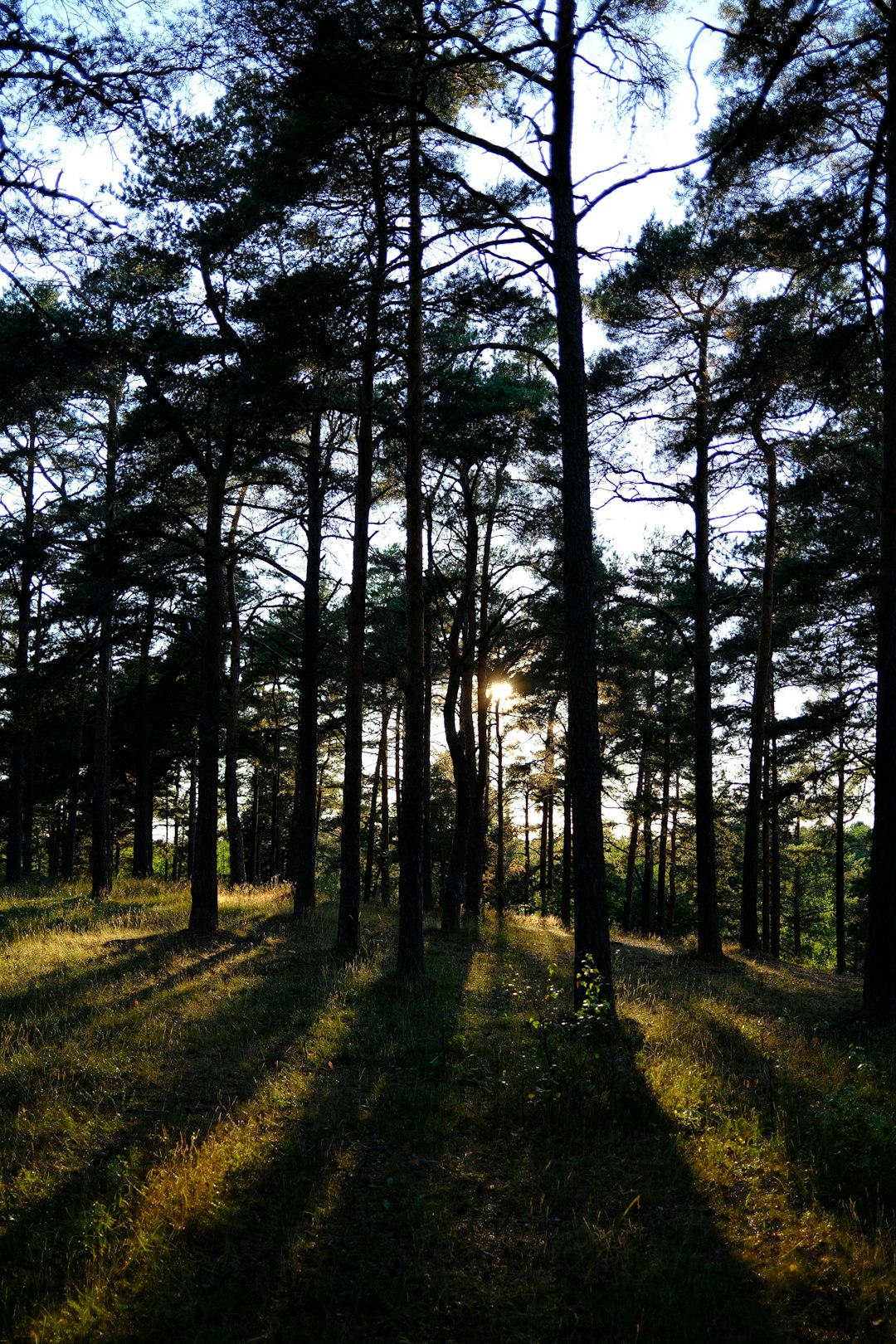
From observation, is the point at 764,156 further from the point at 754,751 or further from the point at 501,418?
the point at 754,751

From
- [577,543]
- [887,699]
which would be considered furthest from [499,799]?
[577,543]

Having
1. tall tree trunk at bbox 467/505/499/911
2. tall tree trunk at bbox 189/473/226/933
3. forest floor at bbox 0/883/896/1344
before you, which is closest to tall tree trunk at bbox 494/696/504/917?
tall tree trunk at bbox 467/505/499/911

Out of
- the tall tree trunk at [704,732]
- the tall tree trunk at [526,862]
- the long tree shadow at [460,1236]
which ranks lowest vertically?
the tall tree trunk at [526,862]

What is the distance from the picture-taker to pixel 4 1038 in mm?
7000

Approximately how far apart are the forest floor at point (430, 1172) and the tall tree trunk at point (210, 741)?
4404 millimetres

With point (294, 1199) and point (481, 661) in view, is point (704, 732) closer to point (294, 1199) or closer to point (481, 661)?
point (481, 661)

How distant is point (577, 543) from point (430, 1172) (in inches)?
231

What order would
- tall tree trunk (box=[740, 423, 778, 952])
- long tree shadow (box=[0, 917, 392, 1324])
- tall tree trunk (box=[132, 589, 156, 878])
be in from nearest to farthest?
long tree shadow (box=[0, 917, 392, 1324])
tall tree trunk (box=[740, 423, 778, 952])
tall tree trunk (box=[132, 589, 156, 878])

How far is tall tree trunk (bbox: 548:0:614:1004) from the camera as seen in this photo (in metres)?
8.40

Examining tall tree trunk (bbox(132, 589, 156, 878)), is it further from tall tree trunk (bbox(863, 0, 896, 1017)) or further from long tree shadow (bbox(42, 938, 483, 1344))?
tall tree trunk (bbox(863, 0, 896, 1017))

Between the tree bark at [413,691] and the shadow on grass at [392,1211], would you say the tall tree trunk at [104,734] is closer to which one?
the tree bark at [413,691]

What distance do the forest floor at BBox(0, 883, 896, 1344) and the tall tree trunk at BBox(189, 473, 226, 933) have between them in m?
4.40

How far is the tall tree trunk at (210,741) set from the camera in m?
13.7

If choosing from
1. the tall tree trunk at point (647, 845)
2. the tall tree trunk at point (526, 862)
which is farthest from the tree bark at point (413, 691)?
the tall tree trunk at point (526, 862)
